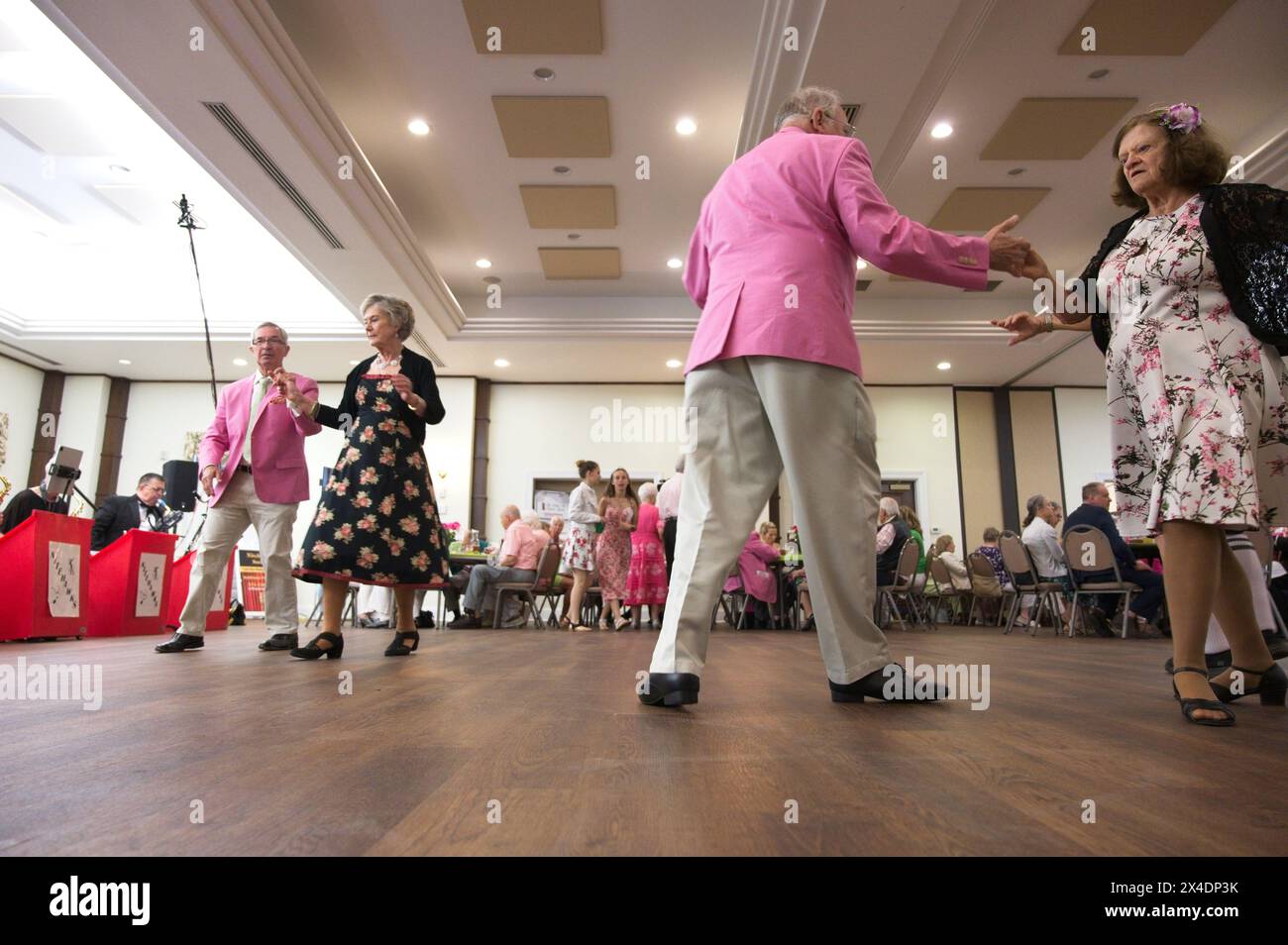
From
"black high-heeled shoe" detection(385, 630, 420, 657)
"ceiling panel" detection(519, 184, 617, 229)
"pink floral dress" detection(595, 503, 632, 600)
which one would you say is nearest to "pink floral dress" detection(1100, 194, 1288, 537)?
"black high-heeled shoe" detection(385, 630, 420, 657)

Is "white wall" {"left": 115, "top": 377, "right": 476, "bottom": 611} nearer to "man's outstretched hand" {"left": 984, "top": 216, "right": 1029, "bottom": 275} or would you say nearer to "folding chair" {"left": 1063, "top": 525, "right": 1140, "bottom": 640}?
"folding chair" {"left": 1063, "top": 525, "right": 1140, "bottom": 640}

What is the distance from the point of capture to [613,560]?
630 centimetres

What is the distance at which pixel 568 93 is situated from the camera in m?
5.39

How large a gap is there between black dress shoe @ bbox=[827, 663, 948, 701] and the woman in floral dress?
44cm

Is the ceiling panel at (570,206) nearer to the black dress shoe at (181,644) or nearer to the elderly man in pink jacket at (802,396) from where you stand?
the black dress shoe at (181,644)

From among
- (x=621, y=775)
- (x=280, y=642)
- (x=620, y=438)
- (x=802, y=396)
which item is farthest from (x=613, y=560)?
(x=621, y=775)

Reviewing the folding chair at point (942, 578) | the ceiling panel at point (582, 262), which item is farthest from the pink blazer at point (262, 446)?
the folding chair at point (942, 578)

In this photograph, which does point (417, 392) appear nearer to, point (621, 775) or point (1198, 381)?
point (621, 775)

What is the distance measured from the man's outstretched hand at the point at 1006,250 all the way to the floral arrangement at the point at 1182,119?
14.1 inches

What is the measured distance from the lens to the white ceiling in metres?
4.42

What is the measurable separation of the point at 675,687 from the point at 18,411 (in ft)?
39.0
